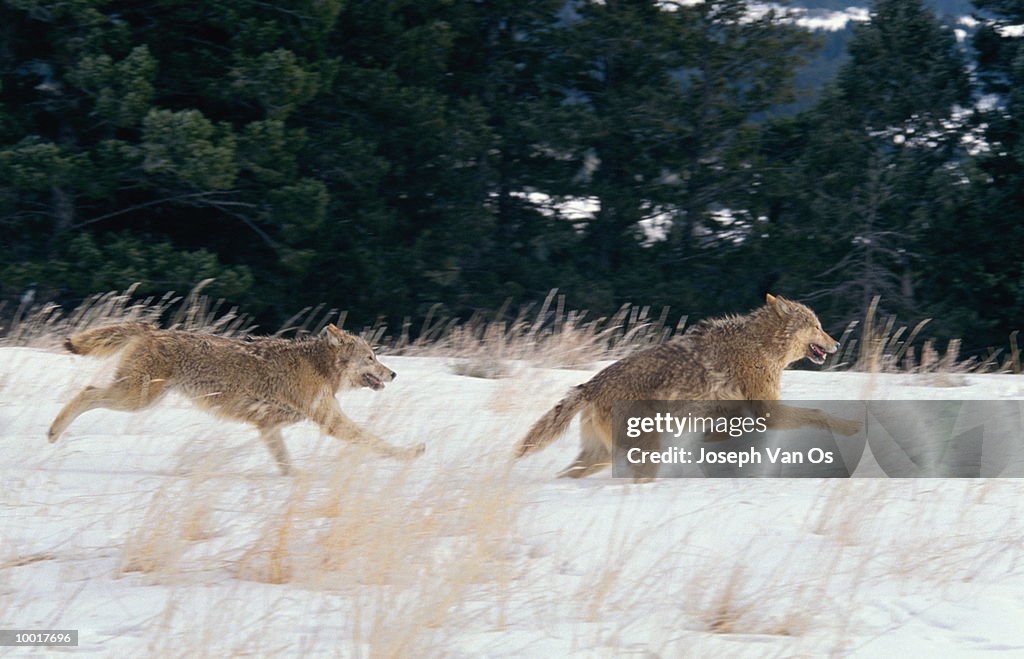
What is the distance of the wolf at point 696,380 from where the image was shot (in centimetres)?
634

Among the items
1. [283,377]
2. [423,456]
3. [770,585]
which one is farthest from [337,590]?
[283,377]

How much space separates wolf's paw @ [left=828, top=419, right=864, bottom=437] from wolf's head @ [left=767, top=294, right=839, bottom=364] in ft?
2.13

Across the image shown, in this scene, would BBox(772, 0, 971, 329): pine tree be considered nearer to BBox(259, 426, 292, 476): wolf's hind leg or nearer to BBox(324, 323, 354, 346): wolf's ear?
BBox(324, 323, 354, 346): wolf's ear

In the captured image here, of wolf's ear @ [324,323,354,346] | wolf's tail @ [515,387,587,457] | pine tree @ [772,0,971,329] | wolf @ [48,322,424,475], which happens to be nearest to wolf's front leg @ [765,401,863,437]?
wolf's tail @ [515,387,587,457]

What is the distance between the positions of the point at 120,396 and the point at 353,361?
1547 millimetres

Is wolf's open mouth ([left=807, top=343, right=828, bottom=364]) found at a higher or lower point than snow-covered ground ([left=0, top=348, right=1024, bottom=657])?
higher

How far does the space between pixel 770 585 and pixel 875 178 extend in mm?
25471

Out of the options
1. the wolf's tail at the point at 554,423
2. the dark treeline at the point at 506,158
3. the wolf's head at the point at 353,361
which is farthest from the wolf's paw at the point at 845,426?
the dark treeline at the point at 506,158

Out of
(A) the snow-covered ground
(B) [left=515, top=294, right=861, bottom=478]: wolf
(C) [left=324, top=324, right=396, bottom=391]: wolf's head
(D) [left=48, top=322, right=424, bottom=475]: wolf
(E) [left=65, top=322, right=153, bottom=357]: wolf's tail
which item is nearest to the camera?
(A) the snow-covered ground

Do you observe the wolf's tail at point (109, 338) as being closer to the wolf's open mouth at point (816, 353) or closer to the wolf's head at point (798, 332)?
the wolf's head at point (798, 332)

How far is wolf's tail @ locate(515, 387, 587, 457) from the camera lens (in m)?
6.36

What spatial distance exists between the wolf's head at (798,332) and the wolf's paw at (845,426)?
650 millimetres

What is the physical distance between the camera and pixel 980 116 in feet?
96.6

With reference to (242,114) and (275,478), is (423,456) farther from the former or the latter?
(242,114)
